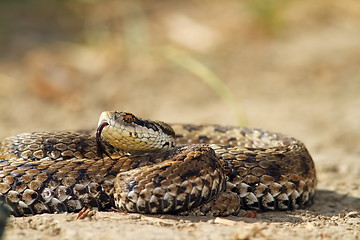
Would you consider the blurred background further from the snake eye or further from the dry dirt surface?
the snake eye

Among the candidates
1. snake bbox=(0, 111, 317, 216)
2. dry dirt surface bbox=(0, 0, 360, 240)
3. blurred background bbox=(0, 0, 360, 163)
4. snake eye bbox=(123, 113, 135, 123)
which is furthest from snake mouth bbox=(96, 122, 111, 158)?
blurred background bbox=(0, 0, 360, 163)

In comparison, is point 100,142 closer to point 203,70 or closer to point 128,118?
point 128,118

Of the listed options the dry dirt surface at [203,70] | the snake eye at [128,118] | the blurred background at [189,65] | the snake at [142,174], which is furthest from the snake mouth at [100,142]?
the blurred background at [189,65]

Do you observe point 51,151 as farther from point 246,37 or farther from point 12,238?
point 246,37

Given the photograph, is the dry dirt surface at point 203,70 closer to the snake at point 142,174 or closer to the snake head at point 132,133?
the snake at point 142,174

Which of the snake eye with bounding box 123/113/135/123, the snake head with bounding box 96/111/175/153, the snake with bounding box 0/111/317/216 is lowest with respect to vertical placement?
the snake with bounding box 0/111/317/216

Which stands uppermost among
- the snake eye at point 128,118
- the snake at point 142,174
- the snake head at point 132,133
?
the snake eye at point 128,118
